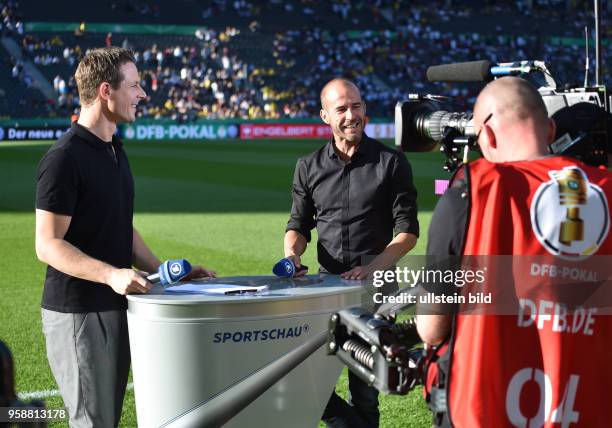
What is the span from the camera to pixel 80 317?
3.48m

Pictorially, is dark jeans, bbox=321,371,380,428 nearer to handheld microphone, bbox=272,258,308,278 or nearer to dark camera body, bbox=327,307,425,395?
handheld microphone, bbox=272,258,308,278

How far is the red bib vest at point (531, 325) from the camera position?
2205 mm

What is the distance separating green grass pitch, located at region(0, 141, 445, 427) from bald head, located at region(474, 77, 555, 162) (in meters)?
3.01

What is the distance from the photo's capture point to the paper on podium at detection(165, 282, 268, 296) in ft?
10.9

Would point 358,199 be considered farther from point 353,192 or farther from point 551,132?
point 551,132

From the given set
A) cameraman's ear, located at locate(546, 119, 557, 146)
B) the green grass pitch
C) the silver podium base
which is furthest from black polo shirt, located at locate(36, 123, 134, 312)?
cameraman's ear, located at locate(546, 119, 557, 146)

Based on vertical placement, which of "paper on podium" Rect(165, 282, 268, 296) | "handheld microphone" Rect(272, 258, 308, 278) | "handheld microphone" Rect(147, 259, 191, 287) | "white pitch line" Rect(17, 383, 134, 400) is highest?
"handheld microphone" Rect(147, 259, 191, 287)

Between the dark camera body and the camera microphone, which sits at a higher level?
the camera microphone

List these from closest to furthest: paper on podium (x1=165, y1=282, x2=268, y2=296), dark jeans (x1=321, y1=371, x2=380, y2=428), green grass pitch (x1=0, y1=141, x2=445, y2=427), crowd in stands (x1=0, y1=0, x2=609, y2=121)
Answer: paper on podium (x1=165, y1=282, x2=268, y2=296)
dark jeans (x1=321, y1=371, x2=380, y2=428)
green grass pitch (x1=0, y1=141, x2=445, y2=427)
crowd in stands (x1=0, y1=0, x2=609, y2=121)

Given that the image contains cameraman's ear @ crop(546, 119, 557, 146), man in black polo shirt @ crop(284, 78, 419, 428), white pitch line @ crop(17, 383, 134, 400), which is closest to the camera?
cameraman's ear @ crop(546, 119, 557, 146)

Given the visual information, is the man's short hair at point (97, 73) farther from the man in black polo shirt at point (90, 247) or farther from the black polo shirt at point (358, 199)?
the black polo shirt at point (358, 199)

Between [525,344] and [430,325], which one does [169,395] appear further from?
[525,344]

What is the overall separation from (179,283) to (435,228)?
158 cm

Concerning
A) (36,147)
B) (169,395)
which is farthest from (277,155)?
(169,395)
